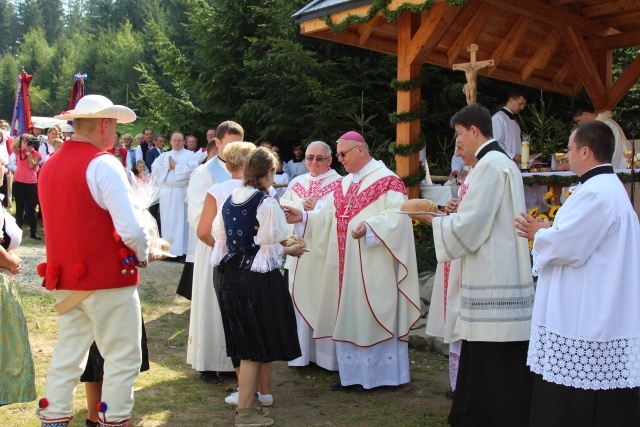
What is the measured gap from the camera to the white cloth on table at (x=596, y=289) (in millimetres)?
3666

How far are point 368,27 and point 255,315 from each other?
5.77m

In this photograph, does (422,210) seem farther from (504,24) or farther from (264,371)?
(504,24)

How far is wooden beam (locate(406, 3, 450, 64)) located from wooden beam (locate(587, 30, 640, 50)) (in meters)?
4.07

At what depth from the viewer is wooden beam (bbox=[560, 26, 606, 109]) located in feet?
35.1

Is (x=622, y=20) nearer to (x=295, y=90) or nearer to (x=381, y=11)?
(x=381, y=11)

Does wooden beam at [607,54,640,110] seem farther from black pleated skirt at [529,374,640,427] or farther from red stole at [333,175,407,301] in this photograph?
black pleated skirt at [529,374,640,427]

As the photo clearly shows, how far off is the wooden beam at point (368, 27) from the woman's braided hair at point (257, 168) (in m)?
4.76

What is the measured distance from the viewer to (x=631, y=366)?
12.1 ft

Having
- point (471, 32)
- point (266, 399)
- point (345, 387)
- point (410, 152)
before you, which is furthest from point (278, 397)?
point (471, 32)

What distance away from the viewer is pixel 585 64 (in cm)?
1101

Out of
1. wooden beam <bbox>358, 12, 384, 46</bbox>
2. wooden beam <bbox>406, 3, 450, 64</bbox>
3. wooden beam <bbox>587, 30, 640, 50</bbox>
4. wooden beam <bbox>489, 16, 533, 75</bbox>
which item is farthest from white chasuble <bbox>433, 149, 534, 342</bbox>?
wooden beam <bbox>587, 30, 640, 50</bbox>

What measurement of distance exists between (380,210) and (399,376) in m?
1.42

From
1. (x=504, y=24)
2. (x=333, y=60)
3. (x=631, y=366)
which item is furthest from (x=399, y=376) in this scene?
(x=333, y=60)

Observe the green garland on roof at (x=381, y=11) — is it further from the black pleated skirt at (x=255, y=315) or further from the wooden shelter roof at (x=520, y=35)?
the black pleated skirt at (x=255, y=315)
